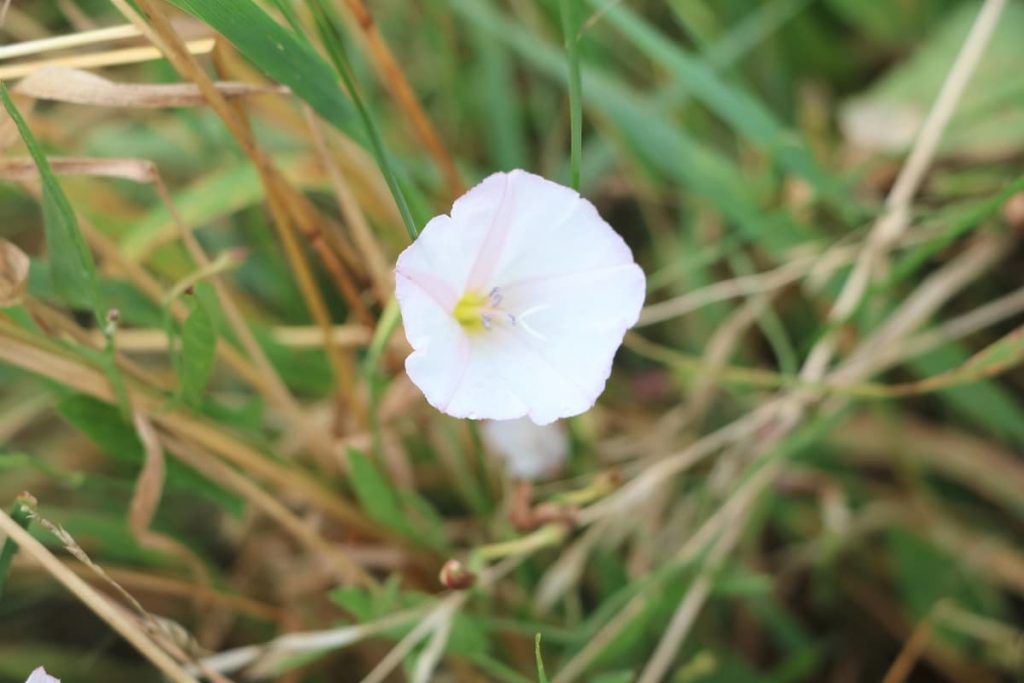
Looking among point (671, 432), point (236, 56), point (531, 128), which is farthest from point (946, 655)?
point (236, 56)

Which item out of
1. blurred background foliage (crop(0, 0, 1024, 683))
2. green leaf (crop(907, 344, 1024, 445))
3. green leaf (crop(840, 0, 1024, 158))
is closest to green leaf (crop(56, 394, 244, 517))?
blurred background foliage (crop(0, 0, 1024, 683))

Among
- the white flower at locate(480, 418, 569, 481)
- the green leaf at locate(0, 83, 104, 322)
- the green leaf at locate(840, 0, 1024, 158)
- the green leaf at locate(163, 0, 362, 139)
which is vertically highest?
the green leaf at locate(840, 0, 1024, 158)

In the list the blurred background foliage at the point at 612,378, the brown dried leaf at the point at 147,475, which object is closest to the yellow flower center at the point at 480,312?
the blurred background foliage at the point at 612,378

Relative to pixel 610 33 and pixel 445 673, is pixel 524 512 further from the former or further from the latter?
pixel 610 33

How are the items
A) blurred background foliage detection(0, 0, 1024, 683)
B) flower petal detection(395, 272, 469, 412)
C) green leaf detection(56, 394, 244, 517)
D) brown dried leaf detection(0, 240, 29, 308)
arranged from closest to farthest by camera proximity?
flower petal detection(395, 272, 469, 412) → brown dried leaf detection(0, 240, 29, 308) → green leaf detection(56, 394, 244, 517) → blurred background foliage detection(0, 0, 1024, 683)

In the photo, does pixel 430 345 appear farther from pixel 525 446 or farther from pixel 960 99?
pixel 960 99

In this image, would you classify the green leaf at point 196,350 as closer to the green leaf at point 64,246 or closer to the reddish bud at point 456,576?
the green leaf at point 64,246

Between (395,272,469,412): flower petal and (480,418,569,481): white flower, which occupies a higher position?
(480,418,569,481): white flower

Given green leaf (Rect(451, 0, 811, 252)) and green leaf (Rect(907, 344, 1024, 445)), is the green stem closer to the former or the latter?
green leaf (Rect(451, 0, 811, 252))
